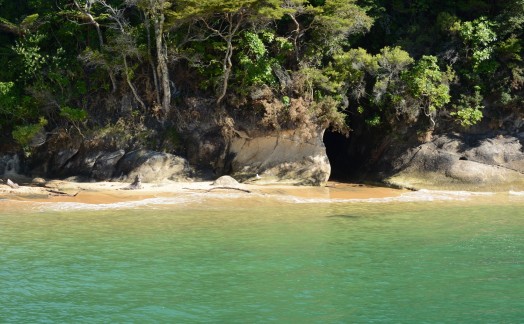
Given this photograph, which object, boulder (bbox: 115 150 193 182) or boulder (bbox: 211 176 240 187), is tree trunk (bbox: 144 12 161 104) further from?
boulder (bbox: 211 176 240 187)

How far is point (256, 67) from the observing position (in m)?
22.8

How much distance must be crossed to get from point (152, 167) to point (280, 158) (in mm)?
4469

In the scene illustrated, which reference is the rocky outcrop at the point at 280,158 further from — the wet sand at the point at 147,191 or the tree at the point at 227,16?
the tree at the point at 227,16

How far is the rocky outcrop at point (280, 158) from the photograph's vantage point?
2253cm

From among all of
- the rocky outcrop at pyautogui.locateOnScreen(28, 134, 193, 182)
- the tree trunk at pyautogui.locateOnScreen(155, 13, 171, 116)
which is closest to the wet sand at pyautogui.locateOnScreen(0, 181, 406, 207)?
the rocky outcrop at pyautogui.locateOnScreen(28, 134, 193, 182)

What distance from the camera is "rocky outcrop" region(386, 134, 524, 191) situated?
21812 mm

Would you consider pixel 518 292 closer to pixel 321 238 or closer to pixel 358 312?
pixel 358 312

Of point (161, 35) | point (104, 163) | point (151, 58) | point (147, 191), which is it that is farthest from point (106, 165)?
point (161, 35)

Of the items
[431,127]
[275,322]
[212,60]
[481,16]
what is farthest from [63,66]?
[275,322]

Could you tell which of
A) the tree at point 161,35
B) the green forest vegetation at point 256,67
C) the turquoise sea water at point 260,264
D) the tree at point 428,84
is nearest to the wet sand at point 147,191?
the turquoise sea water at point 260,264

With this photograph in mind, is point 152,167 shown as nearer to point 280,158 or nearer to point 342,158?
point 280,158

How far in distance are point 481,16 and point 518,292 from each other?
16.1 m

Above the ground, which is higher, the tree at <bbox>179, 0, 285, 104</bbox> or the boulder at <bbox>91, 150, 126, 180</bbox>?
the tree at <bbox>179, 0, 285, 104</bbox>

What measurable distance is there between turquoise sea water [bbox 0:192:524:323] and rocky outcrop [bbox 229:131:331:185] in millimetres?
4467
